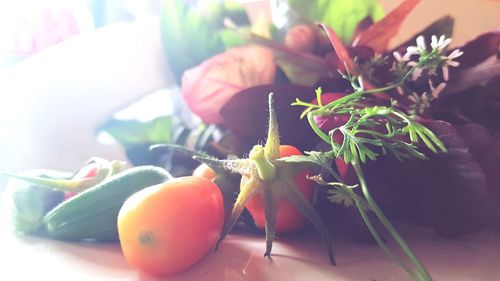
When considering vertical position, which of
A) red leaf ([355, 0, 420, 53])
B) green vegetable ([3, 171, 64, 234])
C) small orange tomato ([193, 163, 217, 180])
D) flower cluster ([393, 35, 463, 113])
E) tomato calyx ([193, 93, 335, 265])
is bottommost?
green vegetable ([3, 171, 64, 234])

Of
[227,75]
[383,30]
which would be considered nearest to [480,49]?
[383,30]

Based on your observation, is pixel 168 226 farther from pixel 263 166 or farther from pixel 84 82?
pixel 84 82

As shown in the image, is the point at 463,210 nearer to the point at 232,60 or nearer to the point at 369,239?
the point at 369,239

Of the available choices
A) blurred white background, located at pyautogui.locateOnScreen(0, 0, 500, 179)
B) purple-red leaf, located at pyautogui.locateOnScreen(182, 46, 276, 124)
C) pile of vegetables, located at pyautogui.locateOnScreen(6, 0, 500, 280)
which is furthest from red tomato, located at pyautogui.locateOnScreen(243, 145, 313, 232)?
blurred white background, located at pyautogui.locateOnScreen(0, 0, 500, 179)

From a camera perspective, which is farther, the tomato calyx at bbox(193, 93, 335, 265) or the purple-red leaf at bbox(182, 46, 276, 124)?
the purple-red leaf at bbox(182, 46, 276, 124)

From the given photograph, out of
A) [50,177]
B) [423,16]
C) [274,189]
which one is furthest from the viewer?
[423,16]

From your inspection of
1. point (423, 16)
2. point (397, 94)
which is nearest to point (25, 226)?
point (397, 94)

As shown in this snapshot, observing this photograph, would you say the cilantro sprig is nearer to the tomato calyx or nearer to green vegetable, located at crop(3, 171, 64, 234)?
the tomato calyx

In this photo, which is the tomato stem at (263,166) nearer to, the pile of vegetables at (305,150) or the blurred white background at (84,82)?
the pile of vegetables at (305,150)
